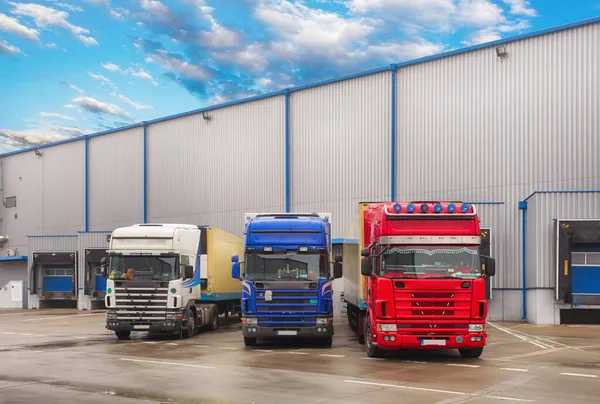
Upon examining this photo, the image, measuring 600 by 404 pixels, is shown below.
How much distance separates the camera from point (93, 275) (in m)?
46.0

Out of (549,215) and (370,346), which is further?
(549,215)

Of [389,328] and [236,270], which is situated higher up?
[236,270]

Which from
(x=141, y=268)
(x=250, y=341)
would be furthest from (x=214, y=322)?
(x=250, y=341)

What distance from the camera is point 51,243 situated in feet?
161

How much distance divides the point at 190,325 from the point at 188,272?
6.04 feet

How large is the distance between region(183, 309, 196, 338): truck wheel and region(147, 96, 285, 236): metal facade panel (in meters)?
15.6

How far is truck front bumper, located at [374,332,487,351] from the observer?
16.2 m

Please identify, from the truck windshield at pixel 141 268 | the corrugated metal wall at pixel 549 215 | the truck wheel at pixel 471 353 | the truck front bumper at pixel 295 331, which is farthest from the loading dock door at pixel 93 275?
the truck wheel at pixel 471 353

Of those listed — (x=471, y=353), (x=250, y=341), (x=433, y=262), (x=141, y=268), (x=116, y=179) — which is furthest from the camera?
(x=116, y=179)

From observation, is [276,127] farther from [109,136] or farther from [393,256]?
[393,256]

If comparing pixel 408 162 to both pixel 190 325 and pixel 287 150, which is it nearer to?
pixel 287 150

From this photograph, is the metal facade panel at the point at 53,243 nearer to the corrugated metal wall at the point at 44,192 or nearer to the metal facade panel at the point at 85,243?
the metal facade panel at the point at 85,243

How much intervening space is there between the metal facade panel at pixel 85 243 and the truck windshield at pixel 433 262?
1296 inches

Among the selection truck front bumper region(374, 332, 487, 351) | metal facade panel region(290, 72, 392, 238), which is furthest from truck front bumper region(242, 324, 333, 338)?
metal facade panel region(290, 72, 392, 238)
